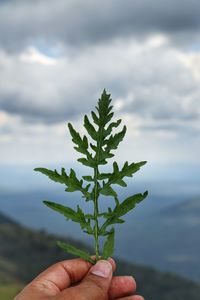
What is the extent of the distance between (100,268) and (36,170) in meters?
1.76

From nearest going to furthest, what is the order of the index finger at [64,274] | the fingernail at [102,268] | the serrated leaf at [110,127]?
the serrated leaf at [110,127], the fingernail at [102,268], the index finger at [64,274]

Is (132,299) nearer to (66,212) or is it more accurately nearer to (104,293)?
(104,293)

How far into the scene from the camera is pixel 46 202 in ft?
25.5

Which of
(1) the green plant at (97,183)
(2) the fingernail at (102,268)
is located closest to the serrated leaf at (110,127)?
(1) the green plant at (97,183)

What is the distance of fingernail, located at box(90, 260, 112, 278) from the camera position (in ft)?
26.5

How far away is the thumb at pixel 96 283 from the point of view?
807 centimetres

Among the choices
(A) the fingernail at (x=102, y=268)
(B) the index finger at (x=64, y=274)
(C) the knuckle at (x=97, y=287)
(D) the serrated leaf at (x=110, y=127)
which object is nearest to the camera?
(D) the serrated leaf at (x=110, y=127)

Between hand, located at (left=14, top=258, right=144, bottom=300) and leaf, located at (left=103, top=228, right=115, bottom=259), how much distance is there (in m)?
0.26

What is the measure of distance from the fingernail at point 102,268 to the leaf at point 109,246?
0.25m

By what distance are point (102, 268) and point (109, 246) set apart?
488mm

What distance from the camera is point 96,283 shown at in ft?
27.0

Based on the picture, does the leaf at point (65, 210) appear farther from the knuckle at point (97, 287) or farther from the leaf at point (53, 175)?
the knuckle at point (97, 287)

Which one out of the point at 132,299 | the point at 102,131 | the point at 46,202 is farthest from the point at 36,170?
the point at 132,299

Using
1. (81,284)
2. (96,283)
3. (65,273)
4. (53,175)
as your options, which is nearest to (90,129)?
(53,175)
